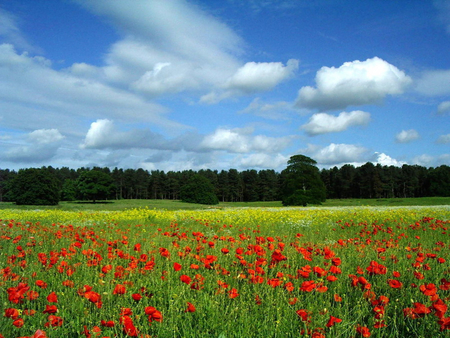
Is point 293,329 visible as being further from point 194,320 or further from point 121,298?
point 121,298

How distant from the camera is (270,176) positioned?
323 ft

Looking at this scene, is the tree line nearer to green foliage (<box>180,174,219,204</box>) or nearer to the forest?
the forest

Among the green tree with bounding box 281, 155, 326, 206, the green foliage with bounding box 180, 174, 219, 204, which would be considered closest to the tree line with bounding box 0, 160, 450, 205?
the green tree with bounding box 281, 155, 326, 206

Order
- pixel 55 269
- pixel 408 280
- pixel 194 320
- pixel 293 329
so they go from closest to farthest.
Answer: pixel 293 329 < pixel 194 320 < pixel 408 280 < pixel 55 269

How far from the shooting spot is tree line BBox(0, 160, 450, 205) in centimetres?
4872

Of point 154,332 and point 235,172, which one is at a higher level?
point 235,172

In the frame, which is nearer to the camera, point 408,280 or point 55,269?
point 408,280

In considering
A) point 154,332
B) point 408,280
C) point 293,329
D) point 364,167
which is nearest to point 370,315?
point 293,329

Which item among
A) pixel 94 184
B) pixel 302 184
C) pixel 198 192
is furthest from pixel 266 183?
pixel 94 184

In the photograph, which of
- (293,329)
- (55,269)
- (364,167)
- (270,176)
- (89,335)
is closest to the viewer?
(89,335)

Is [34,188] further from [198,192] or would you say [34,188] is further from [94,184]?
[198,192]

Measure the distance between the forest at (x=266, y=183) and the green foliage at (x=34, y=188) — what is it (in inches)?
839

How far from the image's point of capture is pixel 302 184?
4806 cm

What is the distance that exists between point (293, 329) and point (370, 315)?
960mm
